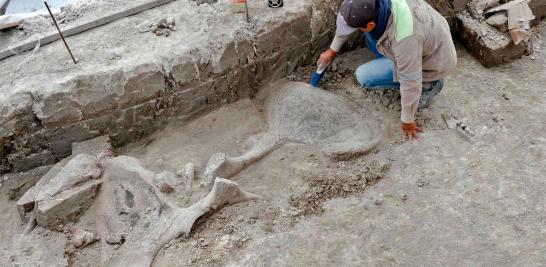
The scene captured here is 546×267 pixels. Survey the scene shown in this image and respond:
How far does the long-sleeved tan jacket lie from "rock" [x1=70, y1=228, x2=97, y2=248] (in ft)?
6.81

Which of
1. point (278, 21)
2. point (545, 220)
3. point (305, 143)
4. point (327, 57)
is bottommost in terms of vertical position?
point (545, 220)

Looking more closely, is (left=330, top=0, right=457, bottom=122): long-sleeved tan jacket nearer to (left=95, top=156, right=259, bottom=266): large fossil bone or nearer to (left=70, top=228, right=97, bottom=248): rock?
(left=95, top=156, right=259, bottom=266): large fossil bone

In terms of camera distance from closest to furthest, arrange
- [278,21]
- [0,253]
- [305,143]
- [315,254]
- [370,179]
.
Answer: [315,254], [0,253], [370,179], [305,143], [278,21]

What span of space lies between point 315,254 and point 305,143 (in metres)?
0.91

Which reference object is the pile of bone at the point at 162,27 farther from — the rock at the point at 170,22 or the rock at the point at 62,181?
the rock at the point at 62,181

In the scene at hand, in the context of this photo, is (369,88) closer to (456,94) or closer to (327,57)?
(327,57)

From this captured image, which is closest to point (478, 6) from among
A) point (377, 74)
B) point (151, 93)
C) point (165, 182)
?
point (377, 74)

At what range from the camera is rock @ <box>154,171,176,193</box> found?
9.25 feet

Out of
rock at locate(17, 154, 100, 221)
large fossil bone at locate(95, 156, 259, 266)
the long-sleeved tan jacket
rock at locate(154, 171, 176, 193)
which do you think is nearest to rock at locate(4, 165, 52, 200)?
rock at locate(17, 154, 100, 221)

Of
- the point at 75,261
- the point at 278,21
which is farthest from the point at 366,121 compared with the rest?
the point at 75,261

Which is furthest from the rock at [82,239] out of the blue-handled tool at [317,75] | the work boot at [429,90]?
the work boot at [429,90]

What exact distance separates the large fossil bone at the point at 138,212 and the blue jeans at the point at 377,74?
Answer: 126cm

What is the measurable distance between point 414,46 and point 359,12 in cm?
41

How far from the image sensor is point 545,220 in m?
2.65
